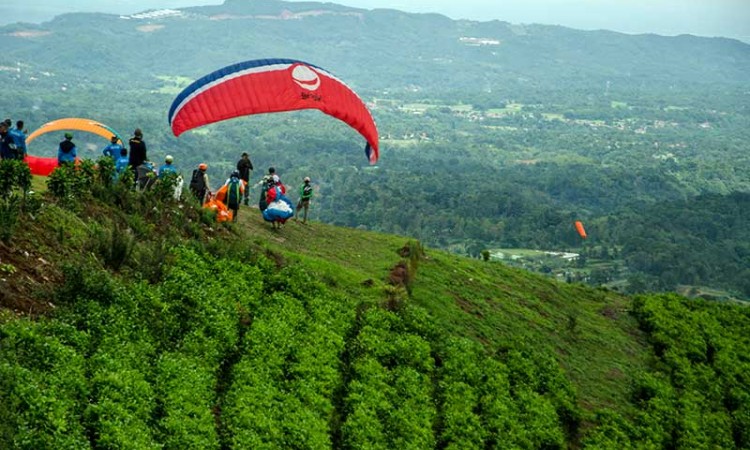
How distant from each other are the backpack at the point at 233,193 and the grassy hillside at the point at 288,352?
838 mm

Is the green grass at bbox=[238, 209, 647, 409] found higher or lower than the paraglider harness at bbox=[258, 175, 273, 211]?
lower

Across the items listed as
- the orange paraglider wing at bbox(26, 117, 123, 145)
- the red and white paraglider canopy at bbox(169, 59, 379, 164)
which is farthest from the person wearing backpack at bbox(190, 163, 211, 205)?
the orange paraglider wing at bbox(26, 117, 123, 145)

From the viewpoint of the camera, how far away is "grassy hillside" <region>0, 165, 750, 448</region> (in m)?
12.4

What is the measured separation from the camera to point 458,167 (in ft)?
646

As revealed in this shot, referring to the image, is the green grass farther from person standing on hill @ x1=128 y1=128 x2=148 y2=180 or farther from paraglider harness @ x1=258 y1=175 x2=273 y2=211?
person standing on hill @ x1=128 y1=128 x2=148 y2=180

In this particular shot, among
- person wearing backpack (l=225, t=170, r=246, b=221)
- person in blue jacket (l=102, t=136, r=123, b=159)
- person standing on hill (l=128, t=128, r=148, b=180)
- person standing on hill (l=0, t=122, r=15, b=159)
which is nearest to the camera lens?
person standing on hill (l=0, t=122, r=15, b=159)

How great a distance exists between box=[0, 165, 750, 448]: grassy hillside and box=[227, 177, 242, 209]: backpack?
838mm

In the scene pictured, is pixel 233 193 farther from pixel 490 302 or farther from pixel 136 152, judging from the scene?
pixel 490 302

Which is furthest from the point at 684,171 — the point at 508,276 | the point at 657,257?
the point at 508,276

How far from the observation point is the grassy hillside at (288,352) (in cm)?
1244

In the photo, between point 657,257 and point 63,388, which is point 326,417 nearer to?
point 63,388

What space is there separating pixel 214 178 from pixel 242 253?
13033 cm

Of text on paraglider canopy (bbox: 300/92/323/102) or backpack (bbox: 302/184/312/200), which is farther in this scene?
backpack (bbox: 302/184/312/200)

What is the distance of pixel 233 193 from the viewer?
23.0m
